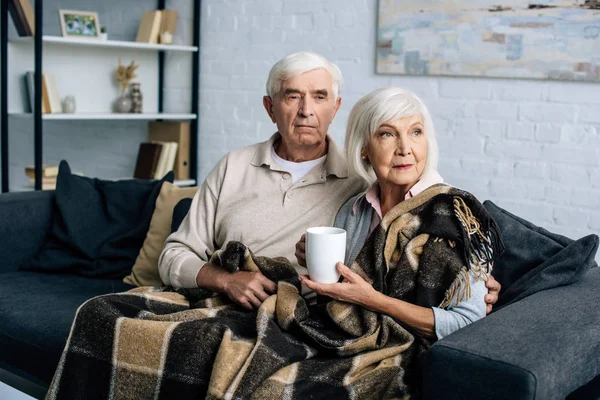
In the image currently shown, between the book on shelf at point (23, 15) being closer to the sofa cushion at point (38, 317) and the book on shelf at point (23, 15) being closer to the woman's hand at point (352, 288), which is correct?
the sofa cushion at point (38, 317)

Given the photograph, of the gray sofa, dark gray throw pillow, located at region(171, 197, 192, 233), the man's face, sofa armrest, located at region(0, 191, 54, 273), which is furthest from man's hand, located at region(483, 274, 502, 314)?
sofa armrest, located at region(0, 191, 54, 273)

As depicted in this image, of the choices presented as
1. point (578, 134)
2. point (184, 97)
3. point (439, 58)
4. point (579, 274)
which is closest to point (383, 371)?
point (579, 274)

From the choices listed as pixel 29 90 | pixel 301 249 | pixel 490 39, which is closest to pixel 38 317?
pixel 301 249

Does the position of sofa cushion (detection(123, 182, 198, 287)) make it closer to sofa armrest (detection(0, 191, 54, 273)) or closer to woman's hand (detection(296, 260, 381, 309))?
sofa armrest (detection(0, 191, 54, 273))

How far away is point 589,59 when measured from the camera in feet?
9.71

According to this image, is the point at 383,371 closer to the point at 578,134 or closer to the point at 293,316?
the point at 293,316

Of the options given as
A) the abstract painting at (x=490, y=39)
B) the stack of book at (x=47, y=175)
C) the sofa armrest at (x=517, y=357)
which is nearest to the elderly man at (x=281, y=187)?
the sofa armrest at (x=517, y=357)

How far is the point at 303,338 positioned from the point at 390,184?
0.45 metres

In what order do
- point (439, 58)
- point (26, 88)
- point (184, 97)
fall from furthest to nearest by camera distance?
point (184, 97), point (26, 88), point (439, 58)

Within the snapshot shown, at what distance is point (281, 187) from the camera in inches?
87.3

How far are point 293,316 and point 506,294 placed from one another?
56 cm

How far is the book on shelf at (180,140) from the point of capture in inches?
173

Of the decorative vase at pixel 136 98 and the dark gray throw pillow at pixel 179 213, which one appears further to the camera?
the decorative vase at pixel 136 98

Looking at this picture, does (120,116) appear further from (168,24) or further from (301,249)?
(301,249)
